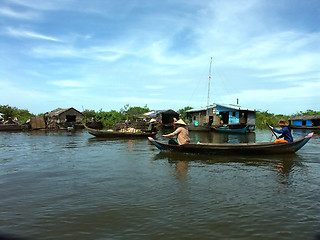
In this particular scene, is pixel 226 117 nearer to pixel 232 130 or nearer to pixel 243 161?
pixel 232 130

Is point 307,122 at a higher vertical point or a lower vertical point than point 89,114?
lower

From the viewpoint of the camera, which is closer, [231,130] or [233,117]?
[231,130]

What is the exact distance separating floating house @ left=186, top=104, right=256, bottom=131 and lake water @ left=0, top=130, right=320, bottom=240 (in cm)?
1746

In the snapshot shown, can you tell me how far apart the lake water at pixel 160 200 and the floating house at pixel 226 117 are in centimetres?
1746

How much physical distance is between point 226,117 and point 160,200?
25.5m

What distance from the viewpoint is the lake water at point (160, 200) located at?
3.73 meters

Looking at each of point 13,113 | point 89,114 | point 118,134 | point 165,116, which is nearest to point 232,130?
point 165,116

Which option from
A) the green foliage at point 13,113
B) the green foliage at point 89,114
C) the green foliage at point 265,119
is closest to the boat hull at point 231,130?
the green foliage at point 265,119

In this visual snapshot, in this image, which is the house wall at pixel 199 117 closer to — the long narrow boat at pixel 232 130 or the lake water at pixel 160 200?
the long narrow boat at pixel 232 130

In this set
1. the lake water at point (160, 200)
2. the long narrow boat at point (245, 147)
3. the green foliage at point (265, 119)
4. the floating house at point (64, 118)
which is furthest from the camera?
the green foliage at point (265, 119)

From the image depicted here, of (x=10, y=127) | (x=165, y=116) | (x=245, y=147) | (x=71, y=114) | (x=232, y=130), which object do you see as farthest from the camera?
(x=165, y=116)

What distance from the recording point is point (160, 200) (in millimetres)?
4949

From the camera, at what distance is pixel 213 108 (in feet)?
92.7

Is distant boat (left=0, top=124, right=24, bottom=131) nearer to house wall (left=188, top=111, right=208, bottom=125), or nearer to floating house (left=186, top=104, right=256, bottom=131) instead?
floating house (left=186, top=104, right=256, bottom=131)
